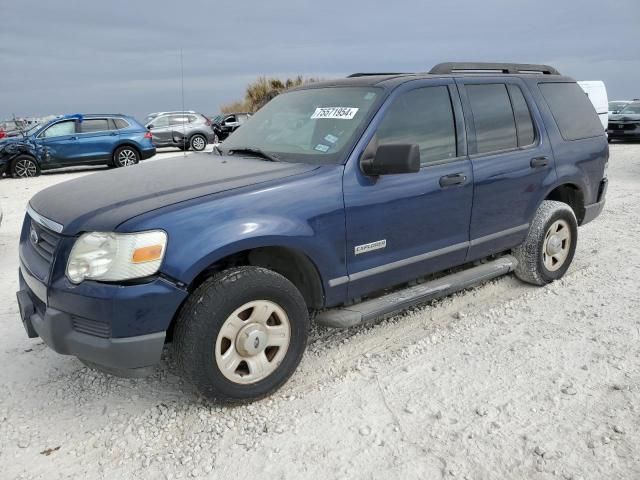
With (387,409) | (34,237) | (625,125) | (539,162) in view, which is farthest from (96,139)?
(625,125)

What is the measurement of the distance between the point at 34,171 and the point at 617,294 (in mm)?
13427

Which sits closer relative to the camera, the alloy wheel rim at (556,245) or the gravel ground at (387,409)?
the gravel ground at (387,409)

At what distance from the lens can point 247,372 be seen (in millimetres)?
3090

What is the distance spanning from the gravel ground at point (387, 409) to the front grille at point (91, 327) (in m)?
0.58

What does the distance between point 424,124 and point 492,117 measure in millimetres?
774

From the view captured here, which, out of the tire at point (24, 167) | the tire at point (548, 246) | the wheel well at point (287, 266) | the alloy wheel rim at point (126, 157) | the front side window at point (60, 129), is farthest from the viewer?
the alloy wheel rim at point (126, 157)

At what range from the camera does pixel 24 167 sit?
13562 mm

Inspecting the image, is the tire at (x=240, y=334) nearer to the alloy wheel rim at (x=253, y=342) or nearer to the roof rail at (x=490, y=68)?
the alloy wheel rim at (x=253, y=342)

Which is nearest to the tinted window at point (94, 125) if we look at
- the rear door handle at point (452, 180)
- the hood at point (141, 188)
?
the hood at point (141, 188)

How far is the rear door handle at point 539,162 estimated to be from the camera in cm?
443

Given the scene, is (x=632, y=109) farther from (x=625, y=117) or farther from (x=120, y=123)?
(x=120, y=123)

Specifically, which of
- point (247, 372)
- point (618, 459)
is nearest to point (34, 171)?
point (247, 372)

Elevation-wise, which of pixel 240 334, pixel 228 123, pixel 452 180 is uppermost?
pixel 452 180

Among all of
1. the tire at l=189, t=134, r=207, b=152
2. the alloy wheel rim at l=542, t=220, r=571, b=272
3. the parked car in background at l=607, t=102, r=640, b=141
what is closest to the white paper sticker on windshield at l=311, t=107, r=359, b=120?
the alloy wheel rim at l=542, t=220, r=571, b=272
